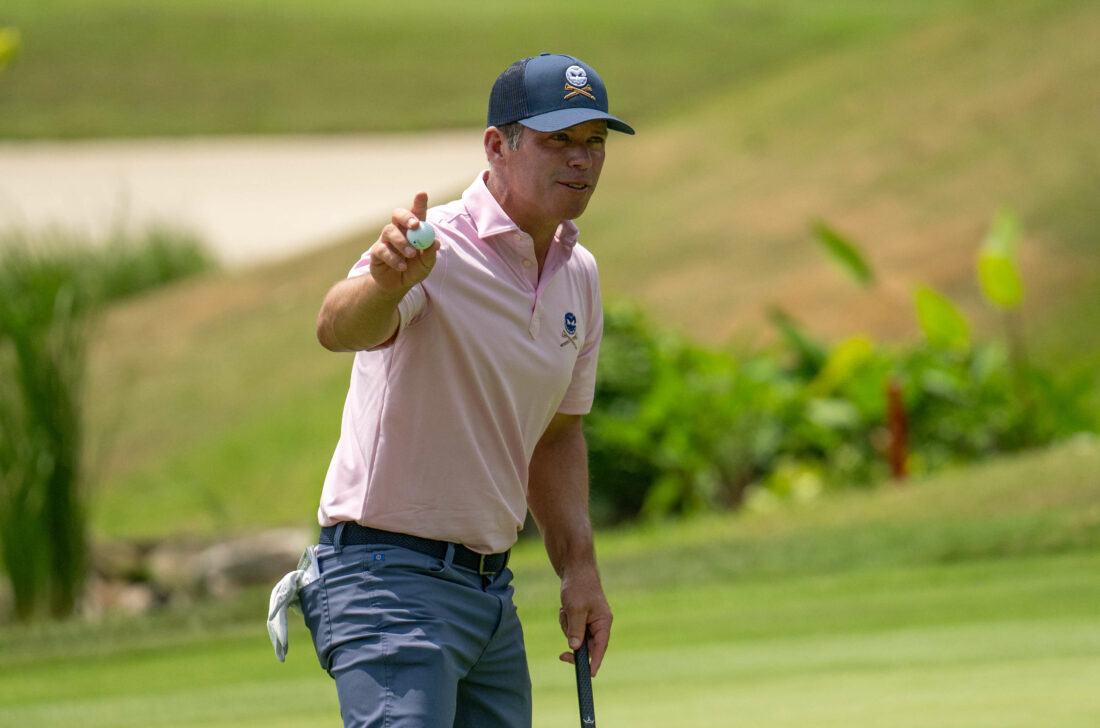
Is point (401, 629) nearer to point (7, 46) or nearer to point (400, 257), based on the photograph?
point (400, 257)

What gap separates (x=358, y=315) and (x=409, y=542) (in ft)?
1.44

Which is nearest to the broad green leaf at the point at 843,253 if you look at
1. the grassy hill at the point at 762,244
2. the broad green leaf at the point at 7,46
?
the grassy hill at the point at 762,244

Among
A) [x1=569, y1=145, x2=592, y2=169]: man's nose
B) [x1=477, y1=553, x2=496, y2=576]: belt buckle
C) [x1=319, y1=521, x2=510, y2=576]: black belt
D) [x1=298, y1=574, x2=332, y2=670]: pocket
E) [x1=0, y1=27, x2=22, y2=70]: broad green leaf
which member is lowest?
[x1=298, y1=574, x2=332, y2=670]: pocket

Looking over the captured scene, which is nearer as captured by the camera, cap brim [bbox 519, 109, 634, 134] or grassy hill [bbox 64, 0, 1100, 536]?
cap brim [bbox 519, 109, 634, 134]

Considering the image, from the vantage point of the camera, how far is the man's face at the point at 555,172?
10.1 ft

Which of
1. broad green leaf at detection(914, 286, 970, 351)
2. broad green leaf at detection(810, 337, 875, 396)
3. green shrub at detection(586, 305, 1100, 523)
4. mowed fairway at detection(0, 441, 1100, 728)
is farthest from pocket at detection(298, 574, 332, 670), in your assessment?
broad green leaf at detection(914, 286, 970, 351)

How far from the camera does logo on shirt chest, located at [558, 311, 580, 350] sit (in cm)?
319

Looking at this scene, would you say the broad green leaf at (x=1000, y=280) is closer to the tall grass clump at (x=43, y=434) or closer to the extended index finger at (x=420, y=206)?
the tall grass clump at (x=43, y=434)

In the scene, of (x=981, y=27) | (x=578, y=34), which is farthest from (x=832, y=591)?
(x=578, y=34)

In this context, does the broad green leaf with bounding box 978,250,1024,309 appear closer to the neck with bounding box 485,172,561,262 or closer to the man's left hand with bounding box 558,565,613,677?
the man's left hand with bounding box 558,565,613,677

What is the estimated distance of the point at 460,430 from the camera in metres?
3.04

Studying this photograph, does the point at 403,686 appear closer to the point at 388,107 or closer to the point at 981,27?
the point at 981,27

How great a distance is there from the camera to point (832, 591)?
7984 mm

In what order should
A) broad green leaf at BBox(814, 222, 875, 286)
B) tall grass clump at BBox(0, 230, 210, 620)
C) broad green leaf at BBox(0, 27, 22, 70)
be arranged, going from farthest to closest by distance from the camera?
broad green leaf at BBox(814, 222, 875, 286) < tall grass clump at BBox(0, 230, 210, 620) < broad green leaf at BBox(0, 27, 22, 70)
